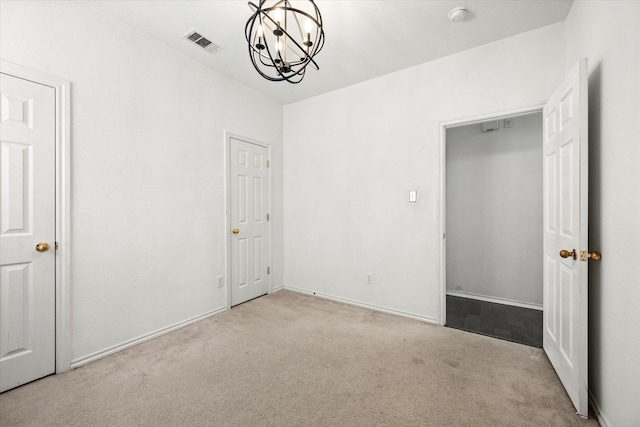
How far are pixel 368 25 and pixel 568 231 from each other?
7.30 feet

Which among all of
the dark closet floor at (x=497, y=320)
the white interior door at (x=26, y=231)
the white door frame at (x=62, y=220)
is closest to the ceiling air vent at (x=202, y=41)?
the white door frame at (x=62, y=220)

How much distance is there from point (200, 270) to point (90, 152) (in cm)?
150

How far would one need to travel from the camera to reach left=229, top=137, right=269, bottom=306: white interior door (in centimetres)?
349

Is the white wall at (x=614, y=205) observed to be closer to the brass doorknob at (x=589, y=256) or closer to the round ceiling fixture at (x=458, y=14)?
the brass doorknob at (x=589, y=256)

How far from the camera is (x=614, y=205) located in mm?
1515

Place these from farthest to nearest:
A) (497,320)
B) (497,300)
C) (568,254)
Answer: (497,300) < (497,320) < (568,254)

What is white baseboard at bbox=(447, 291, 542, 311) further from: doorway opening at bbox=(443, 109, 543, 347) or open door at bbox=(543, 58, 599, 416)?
open door at bbox=(543, 58, 599, 416)

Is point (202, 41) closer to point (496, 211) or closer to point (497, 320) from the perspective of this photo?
point (496, 211)

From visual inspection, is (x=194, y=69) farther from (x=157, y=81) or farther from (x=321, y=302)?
(x=321, y=302)

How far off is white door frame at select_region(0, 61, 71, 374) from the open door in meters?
3.49

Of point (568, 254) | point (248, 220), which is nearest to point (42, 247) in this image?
point (248, 220)

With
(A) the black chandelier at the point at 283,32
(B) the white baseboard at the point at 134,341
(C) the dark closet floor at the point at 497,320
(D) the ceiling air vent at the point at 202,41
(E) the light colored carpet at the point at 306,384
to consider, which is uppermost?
(D) the ceiling air vent at the point at 202,41

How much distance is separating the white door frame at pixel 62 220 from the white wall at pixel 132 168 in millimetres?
51

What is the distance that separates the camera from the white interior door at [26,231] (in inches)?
74.0
